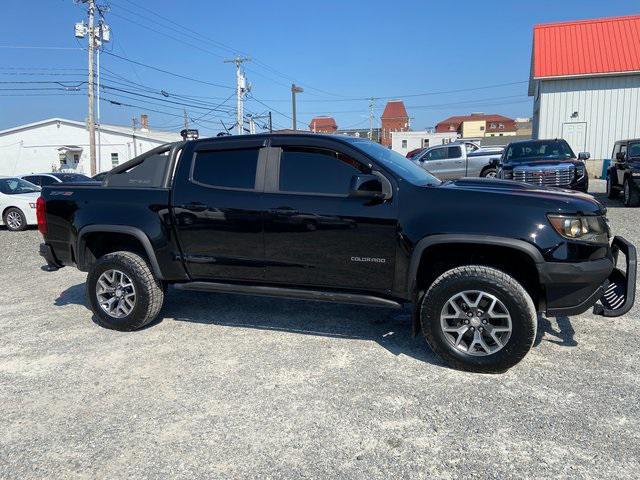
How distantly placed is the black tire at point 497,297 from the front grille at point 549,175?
862cm

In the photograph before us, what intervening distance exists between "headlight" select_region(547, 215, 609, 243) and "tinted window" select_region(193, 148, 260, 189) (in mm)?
2467

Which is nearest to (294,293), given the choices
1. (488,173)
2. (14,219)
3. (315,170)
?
(315,170)

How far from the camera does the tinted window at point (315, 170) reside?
4.17 metres

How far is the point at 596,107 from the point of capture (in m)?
24.1

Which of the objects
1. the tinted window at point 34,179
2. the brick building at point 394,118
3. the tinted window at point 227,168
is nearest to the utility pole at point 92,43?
the tinted window at point 34,179

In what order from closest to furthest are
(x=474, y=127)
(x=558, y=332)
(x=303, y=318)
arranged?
(x=558, y=332), (x=303, y=318), (x=474, y=127)

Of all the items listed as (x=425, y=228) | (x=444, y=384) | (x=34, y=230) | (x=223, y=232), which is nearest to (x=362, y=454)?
(x=444, y=384)

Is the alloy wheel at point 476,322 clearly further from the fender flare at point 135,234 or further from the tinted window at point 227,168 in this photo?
the fender flare at point 135,234

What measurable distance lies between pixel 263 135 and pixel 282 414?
2.45 meters

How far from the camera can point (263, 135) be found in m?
4.53

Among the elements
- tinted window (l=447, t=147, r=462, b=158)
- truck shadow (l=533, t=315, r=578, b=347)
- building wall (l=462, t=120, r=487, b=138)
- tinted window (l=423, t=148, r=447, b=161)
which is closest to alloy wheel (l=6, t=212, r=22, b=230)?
truck shadow (l=533, t=315, r=578, b=347)

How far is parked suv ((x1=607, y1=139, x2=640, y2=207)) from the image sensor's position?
12562 mm

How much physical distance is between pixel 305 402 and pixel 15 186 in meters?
12.9

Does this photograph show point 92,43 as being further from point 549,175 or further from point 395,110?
point 395,110
